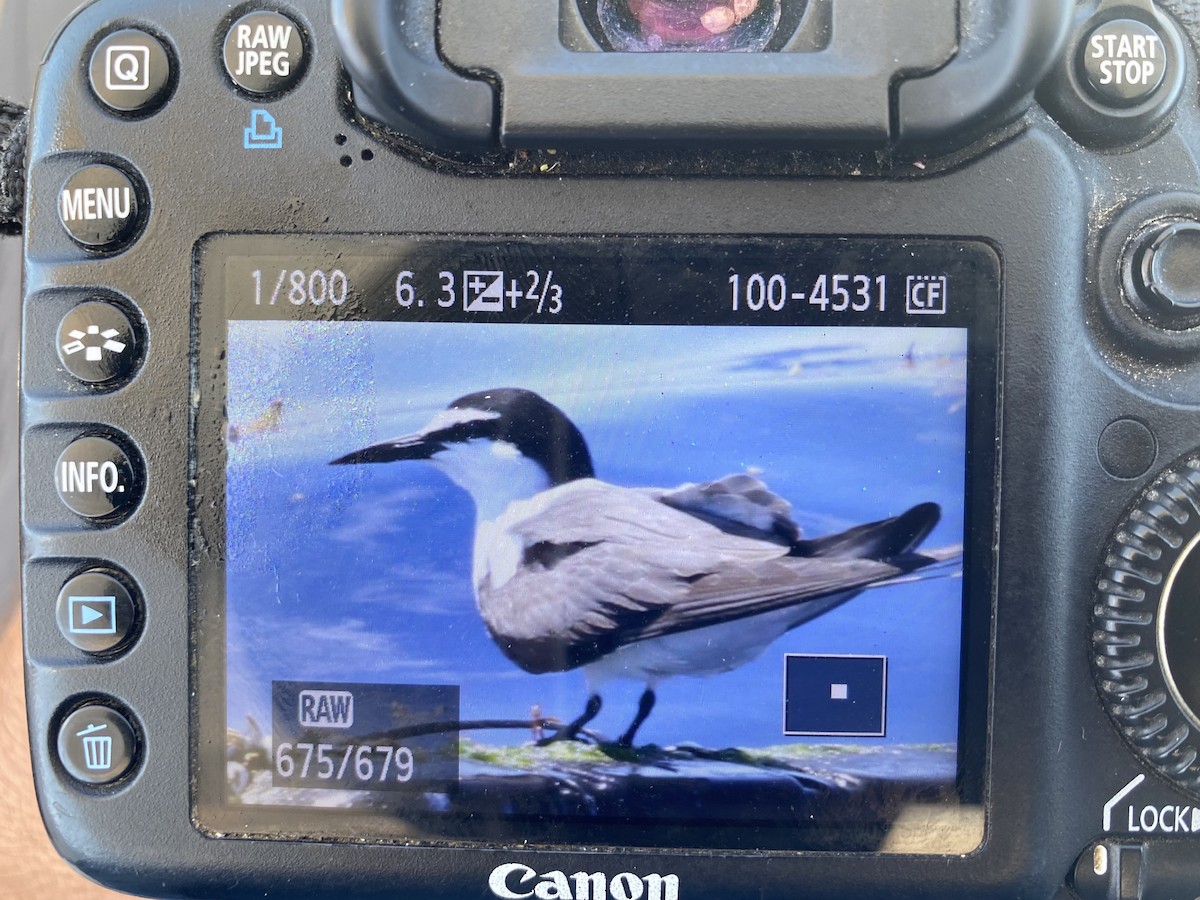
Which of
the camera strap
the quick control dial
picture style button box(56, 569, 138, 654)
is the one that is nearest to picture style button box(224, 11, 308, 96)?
the camera strap

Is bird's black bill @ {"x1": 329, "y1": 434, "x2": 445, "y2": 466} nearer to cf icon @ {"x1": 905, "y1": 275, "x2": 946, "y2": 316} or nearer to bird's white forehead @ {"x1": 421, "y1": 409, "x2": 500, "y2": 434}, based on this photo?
bird's white forehead @ {"x1": 421, "y1": 409, "x2": 500, "y2": 434}

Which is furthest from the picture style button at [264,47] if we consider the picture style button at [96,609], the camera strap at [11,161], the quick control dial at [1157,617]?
the quick control dial at [1157,617]

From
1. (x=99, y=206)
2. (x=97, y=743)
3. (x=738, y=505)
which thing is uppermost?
(x=99, y=206)

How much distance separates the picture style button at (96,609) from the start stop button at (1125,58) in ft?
1.43

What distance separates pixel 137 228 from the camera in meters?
0.42

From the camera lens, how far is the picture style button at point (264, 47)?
0.41 m

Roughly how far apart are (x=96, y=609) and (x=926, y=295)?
36 centimetres

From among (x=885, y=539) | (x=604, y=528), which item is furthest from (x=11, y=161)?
(x=885, y=539)

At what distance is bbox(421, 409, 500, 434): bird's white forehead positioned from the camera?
415mm

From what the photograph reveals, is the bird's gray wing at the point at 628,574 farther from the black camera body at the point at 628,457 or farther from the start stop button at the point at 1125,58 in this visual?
the start stop button at the point at 1125,58

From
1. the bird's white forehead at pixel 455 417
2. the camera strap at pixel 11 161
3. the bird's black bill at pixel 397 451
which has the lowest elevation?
the bird's black bill at pixel 397 451

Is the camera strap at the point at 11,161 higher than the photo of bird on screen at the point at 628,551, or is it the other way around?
the camera strap at the point at 11,161

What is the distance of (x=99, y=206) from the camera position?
1.38 feet

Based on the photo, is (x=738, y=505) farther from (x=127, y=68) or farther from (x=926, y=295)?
(x=127, y=68)
